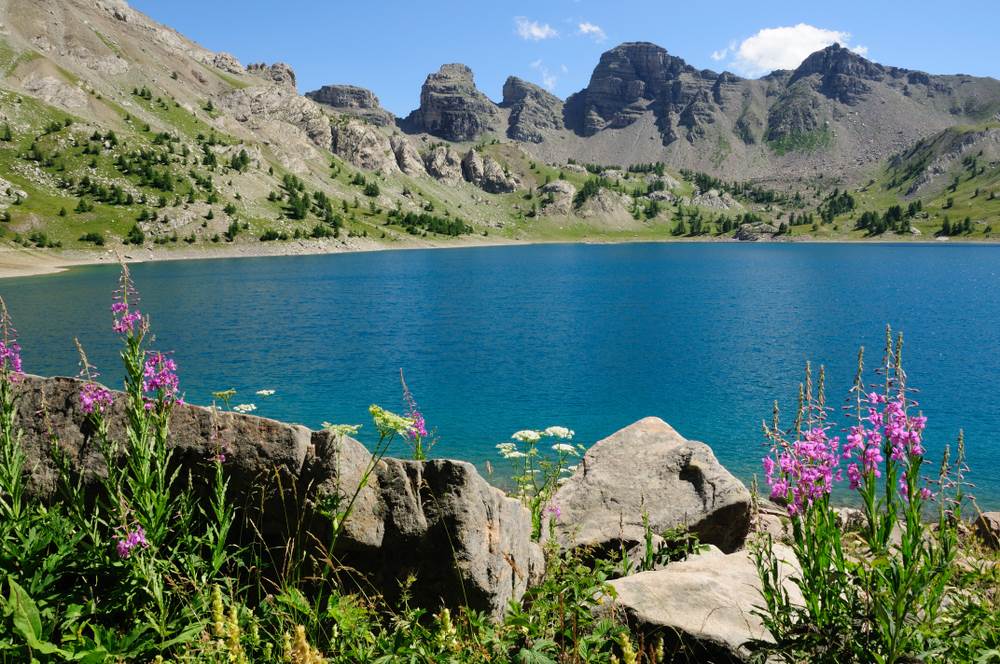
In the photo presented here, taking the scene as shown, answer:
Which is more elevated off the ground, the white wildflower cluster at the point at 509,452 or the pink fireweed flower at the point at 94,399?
the pink fireweed flower at the point at 94,399

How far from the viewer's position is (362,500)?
315 inches

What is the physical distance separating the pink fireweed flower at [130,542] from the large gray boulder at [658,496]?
7.81 metres

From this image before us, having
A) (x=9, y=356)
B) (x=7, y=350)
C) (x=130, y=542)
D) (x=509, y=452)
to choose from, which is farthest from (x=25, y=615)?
(x=509, y=452)

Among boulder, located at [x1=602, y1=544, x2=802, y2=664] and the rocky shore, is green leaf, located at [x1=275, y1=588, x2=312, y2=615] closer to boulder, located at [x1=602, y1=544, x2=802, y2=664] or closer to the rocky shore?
the rocky shore

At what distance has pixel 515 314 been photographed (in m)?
77.2

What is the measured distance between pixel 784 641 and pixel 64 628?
781 centimetres

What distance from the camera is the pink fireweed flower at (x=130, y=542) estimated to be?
21.0 ft

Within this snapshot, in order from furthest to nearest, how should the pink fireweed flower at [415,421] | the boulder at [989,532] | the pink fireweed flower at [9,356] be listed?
Result: the boulder at [989,532]
the pink fireweed flower at [415,421]
the pink fireweed flower at [9,356]

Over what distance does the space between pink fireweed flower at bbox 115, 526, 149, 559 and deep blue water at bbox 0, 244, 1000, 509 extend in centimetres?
2207

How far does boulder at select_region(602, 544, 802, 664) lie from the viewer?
673 centimetres

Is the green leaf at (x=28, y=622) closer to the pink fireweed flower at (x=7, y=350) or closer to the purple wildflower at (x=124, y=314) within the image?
the purple wildflower at (x=124, y=314)

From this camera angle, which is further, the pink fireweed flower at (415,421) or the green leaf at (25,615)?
the pink fireweed flower at (415,421)

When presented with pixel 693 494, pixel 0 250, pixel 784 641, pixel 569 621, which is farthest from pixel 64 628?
pixel 0 250

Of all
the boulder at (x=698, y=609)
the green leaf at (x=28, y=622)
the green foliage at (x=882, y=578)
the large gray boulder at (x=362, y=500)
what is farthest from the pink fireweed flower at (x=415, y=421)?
the green foliage at (x=882, y=578)
